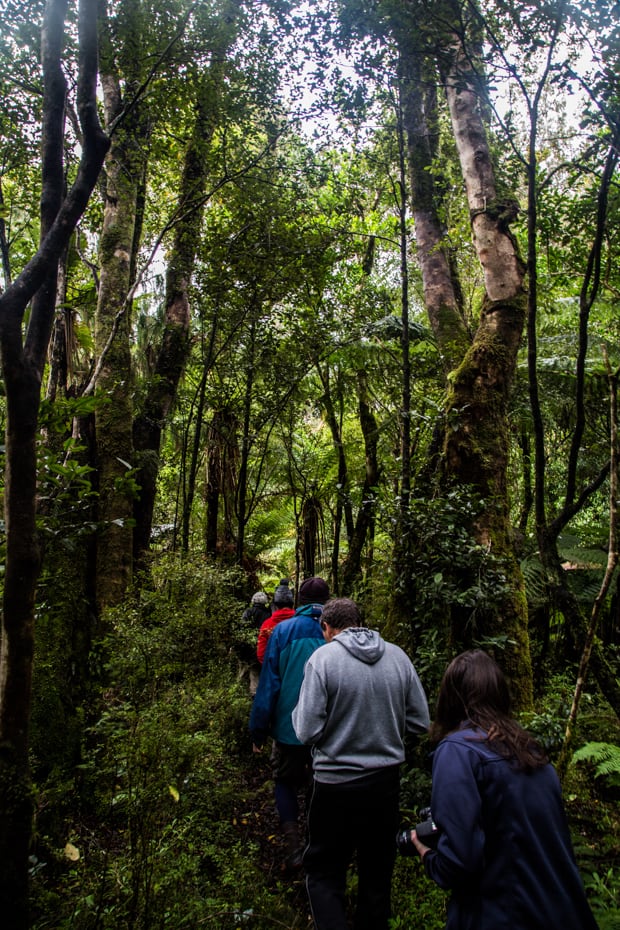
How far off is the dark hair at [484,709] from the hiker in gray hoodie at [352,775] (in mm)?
659

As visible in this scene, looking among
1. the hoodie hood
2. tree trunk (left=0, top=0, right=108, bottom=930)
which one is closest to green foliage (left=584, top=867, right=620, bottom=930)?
the hoodie hood

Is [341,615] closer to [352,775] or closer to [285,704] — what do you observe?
[352,775]

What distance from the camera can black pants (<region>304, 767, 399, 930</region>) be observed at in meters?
2.48

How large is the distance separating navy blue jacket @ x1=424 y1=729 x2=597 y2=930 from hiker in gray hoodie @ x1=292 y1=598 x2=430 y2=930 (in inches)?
32.7

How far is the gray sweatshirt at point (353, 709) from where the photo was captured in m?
2.53

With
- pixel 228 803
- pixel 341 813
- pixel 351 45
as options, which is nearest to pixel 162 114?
pixel 351 45

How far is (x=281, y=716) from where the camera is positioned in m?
3.68

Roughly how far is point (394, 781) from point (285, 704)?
123cm

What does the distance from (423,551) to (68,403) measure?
2894 mm

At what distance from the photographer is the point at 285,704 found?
366cm

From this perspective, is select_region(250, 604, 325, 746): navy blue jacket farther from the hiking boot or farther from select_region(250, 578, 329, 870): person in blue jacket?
the hiking boot

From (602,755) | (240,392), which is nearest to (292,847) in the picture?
(602,755)

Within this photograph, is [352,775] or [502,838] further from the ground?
[502,838]

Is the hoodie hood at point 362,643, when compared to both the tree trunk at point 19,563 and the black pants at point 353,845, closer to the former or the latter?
the black pants at point 353,845
